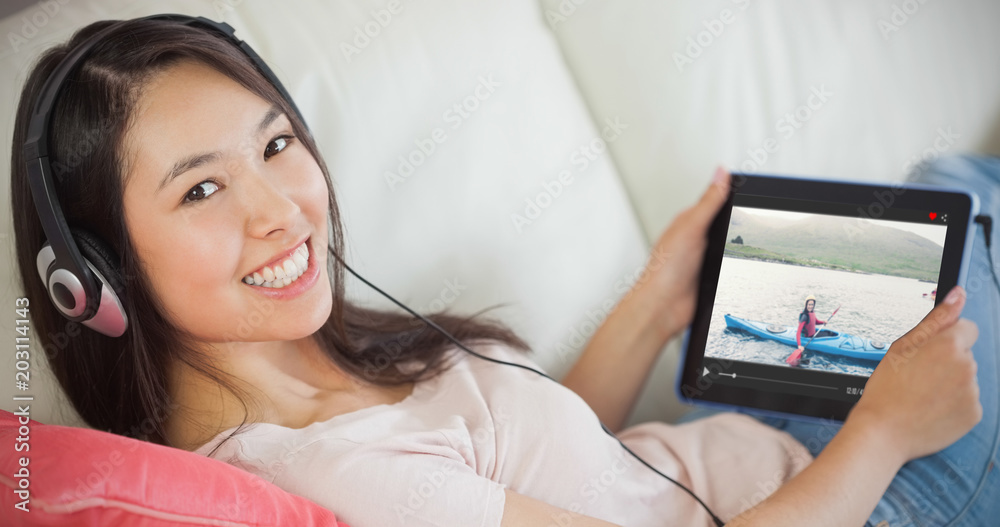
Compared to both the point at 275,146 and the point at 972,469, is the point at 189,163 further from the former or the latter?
the point at 972,469

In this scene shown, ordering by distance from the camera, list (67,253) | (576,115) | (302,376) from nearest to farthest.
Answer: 1. (67,253)
2. (302,376)
3. (576,115)

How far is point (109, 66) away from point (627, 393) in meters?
0.84

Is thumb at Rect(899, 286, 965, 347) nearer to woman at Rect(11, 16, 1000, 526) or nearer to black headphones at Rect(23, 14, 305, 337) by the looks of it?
woman at Rect(11, 16, 1000, 526)

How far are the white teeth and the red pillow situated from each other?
8.6 inches

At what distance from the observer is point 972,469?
824 millimetres

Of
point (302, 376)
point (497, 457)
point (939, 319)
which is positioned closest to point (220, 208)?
point (302, 376)

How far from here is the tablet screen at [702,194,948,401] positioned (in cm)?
82

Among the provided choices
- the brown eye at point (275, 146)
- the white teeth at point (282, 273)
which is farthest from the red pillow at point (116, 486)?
the brown eye at point (275, 146)

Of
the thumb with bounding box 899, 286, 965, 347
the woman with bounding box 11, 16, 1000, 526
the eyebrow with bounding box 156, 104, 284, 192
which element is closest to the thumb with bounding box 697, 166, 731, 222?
the woman with bounding box 11, 16, 1000, 526

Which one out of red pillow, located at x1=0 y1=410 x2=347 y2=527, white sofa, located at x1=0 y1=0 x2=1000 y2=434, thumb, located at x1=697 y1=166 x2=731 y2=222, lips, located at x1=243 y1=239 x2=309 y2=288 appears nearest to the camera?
red pillow, located at x1=0 y1=410 x2=347 y2=527

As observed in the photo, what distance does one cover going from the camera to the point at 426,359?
989mm

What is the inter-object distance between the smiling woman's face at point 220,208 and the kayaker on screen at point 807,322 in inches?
23.3

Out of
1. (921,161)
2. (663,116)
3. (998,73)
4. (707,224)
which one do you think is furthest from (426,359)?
(998,73)

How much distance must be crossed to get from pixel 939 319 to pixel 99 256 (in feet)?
3.12
